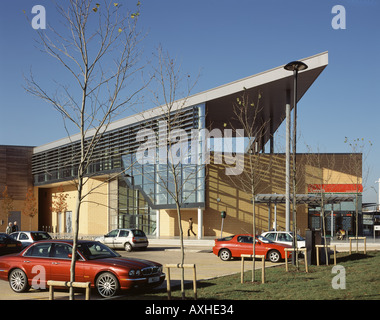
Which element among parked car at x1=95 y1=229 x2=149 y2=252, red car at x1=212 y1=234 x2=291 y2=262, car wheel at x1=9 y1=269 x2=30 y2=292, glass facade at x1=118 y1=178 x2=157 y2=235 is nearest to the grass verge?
car wheel at x1=9 y1=269 x2=30 y2=292

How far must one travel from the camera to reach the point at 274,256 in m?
20.0

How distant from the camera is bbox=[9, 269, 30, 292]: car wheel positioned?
473 inches

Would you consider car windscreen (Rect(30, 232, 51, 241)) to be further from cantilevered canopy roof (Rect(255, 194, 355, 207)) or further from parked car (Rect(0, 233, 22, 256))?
cantilevered canopy roof (Rect(255, 194, 355, 207))

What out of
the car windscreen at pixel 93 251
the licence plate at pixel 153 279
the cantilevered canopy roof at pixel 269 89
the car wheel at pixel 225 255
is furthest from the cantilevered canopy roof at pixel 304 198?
the licence plate at pixel 153 279

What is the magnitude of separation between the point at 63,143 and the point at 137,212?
13.1 metres

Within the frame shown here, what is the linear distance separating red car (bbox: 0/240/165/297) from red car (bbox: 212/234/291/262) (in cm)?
911

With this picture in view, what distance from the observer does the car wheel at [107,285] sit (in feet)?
36.3

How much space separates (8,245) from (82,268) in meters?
12.5

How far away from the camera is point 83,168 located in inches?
333

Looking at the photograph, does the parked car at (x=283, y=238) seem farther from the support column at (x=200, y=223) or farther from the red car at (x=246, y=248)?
the support column at (x=200, y=223)

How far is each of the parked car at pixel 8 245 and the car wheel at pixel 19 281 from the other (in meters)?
10.8
